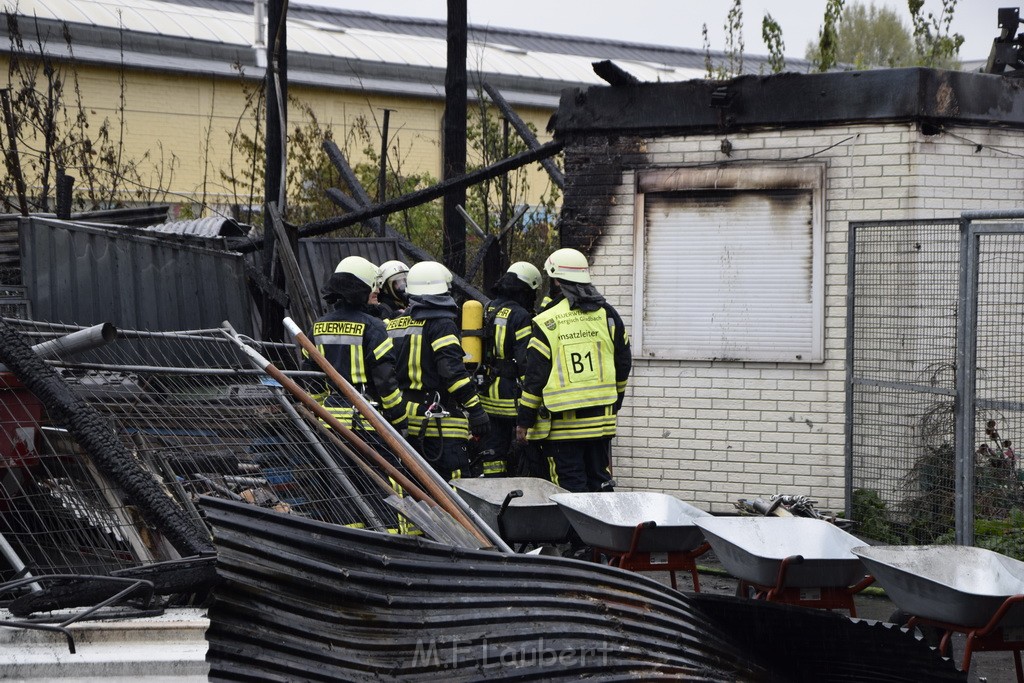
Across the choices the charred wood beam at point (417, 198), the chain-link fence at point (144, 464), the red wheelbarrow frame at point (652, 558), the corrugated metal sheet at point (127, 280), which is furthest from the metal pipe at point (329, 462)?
the charred wood beam at point (417, 198)

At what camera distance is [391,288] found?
884 cm

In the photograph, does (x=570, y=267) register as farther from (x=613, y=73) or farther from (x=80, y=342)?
(x=80, y=342)

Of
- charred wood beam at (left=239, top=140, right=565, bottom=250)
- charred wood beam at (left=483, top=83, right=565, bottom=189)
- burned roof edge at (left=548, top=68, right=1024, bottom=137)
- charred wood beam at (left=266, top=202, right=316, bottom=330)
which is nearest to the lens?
burned roof edge at (left=548, top=68, right=1024, bottom=137)

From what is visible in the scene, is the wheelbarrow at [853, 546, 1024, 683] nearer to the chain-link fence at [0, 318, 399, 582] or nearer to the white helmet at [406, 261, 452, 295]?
the chain-link fence at [0, 318, 399, 582]

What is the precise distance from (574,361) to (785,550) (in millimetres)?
3076

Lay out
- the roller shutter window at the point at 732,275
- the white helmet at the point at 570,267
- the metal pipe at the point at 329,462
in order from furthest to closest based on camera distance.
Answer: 1. the roller shutter window at the point at 732,275
2. the white helmet at the point at 570,267
3. the metal pipe at the point at 329,462

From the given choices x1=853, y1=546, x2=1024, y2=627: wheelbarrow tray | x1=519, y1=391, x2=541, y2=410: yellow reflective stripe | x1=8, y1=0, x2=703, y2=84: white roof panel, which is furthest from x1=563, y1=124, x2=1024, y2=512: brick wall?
x1=8, y1=0, x2=703, y2=84: white roof panel

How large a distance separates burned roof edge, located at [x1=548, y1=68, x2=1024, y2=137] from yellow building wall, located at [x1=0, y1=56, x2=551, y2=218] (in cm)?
1161

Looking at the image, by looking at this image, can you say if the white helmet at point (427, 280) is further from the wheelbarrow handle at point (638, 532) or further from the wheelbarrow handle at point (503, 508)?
the wheelbarrow handle at point (638, 532)

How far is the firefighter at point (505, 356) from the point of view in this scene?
27.9 feet

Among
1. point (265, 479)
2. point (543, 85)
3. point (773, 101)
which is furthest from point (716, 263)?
point (543, 85)

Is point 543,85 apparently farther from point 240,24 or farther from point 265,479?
point 265,479

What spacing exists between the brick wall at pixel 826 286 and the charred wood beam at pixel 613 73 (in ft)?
1.50

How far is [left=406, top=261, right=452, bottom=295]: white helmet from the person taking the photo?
25.5ft
